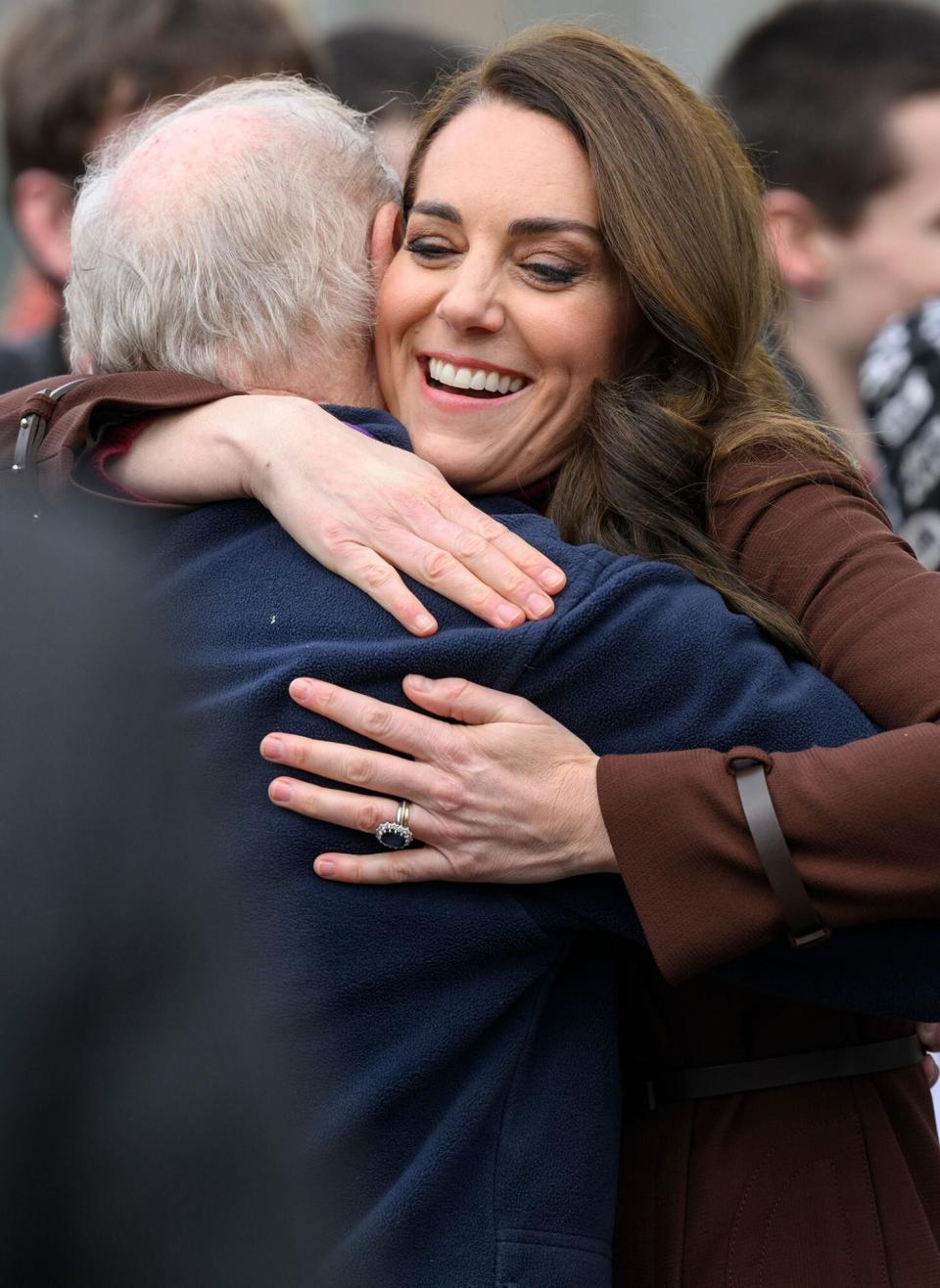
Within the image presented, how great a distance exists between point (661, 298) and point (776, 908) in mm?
900

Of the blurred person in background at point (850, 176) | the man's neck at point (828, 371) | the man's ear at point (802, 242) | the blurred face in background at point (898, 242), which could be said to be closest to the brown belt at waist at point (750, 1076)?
the blurred person in background at point (850, 176)

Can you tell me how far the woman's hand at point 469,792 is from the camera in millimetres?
1900

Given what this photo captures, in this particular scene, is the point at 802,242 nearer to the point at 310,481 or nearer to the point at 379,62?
the point at 379,62

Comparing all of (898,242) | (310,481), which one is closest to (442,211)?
(310,481)

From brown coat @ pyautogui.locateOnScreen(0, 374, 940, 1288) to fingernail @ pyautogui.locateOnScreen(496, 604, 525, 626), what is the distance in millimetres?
186

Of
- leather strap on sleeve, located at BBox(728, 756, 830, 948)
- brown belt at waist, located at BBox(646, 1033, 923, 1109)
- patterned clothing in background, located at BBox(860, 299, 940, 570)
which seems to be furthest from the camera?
patterned clothing in background, located at BBox(860, 299, 940, 570)

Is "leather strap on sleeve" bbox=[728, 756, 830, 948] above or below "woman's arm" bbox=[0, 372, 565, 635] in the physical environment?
below

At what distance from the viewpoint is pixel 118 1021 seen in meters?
0.97

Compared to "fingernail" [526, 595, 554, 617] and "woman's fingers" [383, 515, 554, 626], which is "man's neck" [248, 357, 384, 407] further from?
"fingernail" [526, 595, 554, 617]

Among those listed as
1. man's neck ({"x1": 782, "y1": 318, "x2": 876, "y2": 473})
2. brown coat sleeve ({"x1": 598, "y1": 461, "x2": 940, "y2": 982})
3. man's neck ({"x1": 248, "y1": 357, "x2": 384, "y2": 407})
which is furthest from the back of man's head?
brown coat sleeve ({"x1": 598, "y1": 461, "x2": 940, "y2": 982})

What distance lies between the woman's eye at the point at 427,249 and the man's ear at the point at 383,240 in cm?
2

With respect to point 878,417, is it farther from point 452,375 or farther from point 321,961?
point 321,961

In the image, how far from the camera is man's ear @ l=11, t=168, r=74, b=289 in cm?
382

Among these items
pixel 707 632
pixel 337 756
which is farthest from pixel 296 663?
pixel 707 632
